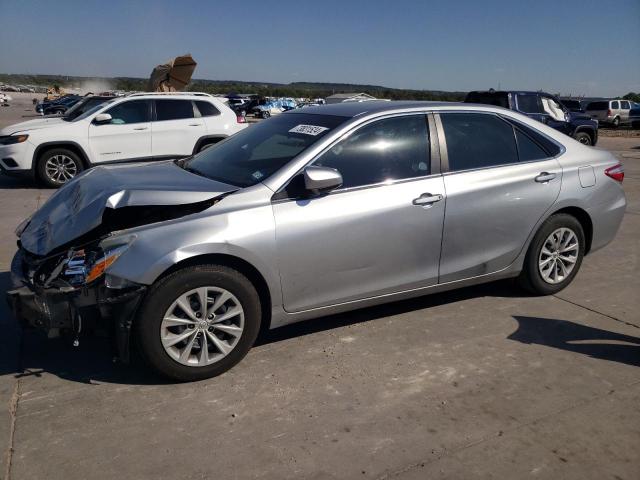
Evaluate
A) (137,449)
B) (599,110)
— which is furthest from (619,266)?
(599,110)

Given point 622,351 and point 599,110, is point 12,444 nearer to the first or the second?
point 622,351

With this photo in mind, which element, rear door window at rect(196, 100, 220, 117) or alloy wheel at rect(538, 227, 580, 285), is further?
rear door window at rect(196, 100, 220, 117)

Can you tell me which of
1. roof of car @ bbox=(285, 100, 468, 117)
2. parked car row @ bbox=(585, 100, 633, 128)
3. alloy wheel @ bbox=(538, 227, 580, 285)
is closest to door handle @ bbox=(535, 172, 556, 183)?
alloy wheel @ bbox=(538, 227, 580, 285)

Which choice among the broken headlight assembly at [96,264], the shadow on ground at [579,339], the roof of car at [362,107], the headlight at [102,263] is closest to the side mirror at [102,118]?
the roof of car at [362,107]

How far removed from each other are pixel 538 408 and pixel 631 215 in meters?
6.27

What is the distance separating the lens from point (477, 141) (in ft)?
14.5

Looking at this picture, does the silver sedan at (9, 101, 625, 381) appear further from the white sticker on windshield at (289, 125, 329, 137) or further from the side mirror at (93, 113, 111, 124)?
the side mirror at (93, 113, 111, 124)

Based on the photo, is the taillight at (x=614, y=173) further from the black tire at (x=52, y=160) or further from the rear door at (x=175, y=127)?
the black tire at (x=52, y=160)

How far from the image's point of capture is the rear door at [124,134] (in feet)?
32.5

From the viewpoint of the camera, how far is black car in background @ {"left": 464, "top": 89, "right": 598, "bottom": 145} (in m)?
14.7

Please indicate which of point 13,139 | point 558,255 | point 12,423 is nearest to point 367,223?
point 558,255

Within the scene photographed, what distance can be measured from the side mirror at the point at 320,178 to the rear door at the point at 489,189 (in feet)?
3.20

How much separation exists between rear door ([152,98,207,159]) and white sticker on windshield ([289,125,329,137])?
21.6 feet

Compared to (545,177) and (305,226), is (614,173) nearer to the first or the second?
(545,177)
